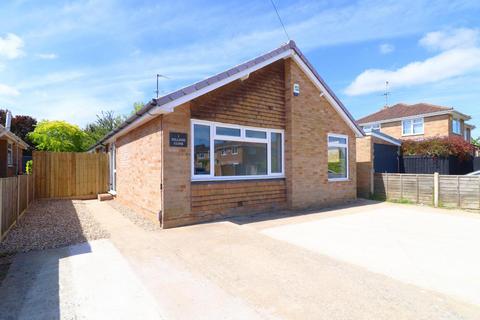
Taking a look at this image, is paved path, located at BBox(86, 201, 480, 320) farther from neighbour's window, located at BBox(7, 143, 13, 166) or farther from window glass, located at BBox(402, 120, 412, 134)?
window glass, located at BBox(402, 120, 412, 134)

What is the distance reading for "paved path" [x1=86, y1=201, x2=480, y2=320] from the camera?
306 cm

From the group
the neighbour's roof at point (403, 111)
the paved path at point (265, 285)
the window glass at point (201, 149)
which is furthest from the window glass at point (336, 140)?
the neighbour's roof at point (403, 111)

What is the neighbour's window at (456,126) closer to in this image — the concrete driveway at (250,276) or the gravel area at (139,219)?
the concrete driveway at (250,276)

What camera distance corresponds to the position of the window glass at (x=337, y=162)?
11.7m

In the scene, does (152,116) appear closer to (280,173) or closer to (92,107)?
(280,173)

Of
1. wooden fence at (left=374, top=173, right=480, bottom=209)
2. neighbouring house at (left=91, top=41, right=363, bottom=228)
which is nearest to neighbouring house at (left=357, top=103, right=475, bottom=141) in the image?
wooden fence at (left=374, top=173, right=480, bottom=209)

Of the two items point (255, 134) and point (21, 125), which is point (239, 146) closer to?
point (255, 134)

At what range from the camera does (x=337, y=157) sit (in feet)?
39.8

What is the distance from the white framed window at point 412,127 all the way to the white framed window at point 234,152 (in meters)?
20.1

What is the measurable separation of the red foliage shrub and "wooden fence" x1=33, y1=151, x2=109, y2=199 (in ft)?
58.5

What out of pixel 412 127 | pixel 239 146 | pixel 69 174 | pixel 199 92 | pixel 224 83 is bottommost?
pixel 69 174

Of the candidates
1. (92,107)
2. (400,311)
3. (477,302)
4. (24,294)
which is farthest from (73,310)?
(92,107)

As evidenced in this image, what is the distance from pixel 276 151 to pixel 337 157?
3.90 meters

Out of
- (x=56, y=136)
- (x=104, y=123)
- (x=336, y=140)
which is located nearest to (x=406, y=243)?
(x=336, y=140)
